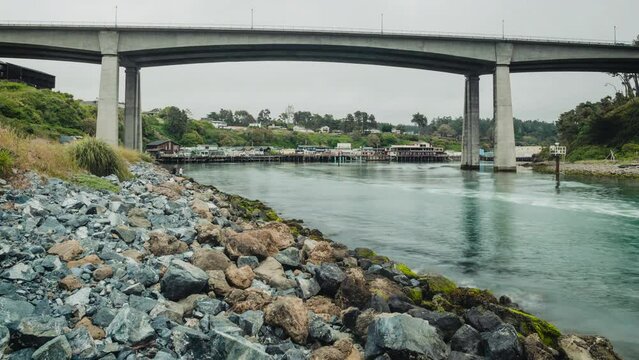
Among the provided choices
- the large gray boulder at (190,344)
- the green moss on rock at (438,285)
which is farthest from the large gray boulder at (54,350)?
the green moss on rock at (438,285)

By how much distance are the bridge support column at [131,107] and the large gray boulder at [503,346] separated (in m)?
58.6

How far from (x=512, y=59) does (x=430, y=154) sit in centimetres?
8118

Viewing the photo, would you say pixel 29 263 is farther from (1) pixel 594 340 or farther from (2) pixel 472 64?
(2) pixel 472 64

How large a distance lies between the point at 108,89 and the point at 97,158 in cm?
3903

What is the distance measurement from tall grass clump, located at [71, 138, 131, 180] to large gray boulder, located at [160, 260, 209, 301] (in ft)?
35.5

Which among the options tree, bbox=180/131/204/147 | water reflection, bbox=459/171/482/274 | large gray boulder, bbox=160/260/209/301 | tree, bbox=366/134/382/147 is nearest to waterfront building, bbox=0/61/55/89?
tree, bbox=180/131/204/147

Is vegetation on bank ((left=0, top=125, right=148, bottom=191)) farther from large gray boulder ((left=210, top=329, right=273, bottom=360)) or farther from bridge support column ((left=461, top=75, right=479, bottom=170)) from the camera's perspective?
bridge support column ((left=461, top=75, right=479, bottom=170))

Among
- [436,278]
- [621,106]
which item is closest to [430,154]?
[621,106]

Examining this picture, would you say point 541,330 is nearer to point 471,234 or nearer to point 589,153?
point 471,234

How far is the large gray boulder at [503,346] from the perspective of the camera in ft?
15.9

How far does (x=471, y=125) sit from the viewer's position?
65.1 m

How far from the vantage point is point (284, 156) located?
392 feet

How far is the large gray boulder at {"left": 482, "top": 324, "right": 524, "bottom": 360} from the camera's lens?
483 centimetres

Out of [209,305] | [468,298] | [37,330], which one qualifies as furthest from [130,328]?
[468,298]
